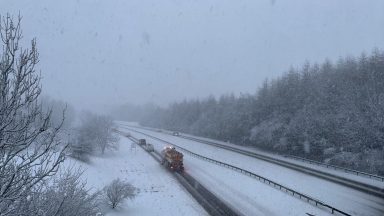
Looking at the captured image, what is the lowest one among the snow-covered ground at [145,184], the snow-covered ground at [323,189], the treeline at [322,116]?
the snow-covered ground at [145,184]

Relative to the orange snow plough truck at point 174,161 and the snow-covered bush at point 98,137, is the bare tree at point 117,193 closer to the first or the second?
the orange snow plough truck at point 174,161

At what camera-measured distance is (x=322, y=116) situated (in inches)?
2156

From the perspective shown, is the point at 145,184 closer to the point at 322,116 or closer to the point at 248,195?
the point at 248,195

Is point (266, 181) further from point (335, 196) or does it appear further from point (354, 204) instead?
point (354, 204)

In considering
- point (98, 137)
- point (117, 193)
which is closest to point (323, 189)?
point (117, 193)

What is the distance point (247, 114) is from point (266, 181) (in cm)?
4459

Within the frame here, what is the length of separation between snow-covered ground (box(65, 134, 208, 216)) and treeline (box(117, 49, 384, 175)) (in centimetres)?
2058

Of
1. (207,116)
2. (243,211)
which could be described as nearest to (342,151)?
(243,211)

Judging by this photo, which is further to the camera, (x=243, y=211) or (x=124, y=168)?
(x=124, y=168)

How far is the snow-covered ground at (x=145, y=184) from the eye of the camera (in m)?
28.0

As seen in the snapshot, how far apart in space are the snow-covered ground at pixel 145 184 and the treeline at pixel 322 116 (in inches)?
810

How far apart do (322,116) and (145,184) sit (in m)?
30.7

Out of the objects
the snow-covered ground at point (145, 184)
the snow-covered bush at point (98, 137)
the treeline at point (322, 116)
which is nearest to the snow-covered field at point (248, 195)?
the snow-covered ground at point (145, 184)

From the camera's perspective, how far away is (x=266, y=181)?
3503cm
